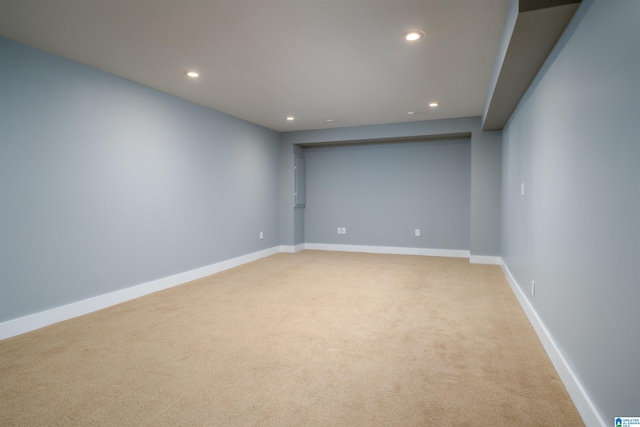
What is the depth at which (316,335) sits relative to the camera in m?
2.87

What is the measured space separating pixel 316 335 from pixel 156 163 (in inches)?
110

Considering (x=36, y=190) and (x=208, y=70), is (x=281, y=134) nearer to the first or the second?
(x=208, y=70)

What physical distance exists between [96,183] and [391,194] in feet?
16.0

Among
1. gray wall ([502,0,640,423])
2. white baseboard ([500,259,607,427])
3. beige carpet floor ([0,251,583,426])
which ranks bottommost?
beige carpet floor ([0,251,583,426])

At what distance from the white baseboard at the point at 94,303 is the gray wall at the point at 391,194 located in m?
2.67

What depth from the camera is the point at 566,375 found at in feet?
6.82

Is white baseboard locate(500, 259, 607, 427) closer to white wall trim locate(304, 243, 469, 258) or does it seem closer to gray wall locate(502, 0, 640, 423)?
gray wall locate(502, 0, 640, 423)

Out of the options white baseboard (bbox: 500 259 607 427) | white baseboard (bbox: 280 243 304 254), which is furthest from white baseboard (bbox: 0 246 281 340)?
white baseboard (bbox: 500 259 607 427)

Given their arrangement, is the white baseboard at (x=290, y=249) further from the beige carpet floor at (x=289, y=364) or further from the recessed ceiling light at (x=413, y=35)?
the recessed ceiling light at (x=413, y=35)

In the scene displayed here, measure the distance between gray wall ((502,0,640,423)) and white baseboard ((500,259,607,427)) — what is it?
46 millimetres

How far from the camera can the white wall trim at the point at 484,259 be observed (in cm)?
583

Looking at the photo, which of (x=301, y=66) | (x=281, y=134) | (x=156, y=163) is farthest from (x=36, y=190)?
(x=281, y=134)

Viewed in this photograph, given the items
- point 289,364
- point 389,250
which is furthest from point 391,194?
point 289,364

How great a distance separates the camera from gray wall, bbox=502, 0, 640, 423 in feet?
4.42
